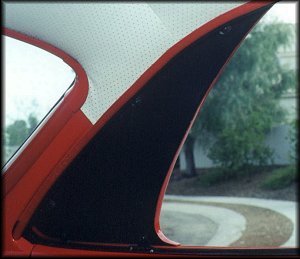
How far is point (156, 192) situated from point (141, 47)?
31.5 inches

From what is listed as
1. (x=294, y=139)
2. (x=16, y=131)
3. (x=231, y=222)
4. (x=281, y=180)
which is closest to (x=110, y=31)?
(x=16, y=131)

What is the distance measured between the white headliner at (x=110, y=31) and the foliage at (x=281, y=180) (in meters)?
12.3

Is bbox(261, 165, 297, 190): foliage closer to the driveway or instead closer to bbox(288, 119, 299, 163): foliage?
bbox(288, 119, 299, 163): foliage

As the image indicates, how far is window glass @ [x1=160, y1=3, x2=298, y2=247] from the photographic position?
13102 mm

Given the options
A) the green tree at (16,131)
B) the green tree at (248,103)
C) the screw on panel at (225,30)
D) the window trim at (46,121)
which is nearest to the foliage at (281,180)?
the green tree at (248,103)

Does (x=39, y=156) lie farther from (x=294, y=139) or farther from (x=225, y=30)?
(x=294, y=139)

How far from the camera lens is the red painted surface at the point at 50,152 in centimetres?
186

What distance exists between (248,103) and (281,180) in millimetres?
3489

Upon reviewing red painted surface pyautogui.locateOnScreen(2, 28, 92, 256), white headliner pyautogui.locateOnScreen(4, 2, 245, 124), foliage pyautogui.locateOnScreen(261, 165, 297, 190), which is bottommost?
foliage pyautogui.locateOnScreen(261, 165, 297, 190)

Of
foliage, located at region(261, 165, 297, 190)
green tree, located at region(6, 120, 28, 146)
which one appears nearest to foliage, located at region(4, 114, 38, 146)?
green tree, located at region(6, 120, 28, 146)

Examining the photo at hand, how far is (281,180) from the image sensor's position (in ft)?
44.5

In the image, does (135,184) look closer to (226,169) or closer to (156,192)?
(156,192)

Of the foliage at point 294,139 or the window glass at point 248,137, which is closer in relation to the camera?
the window glass at point 248,137

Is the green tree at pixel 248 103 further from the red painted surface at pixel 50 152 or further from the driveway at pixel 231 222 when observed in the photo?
the red painted surface at pixel 50 152
